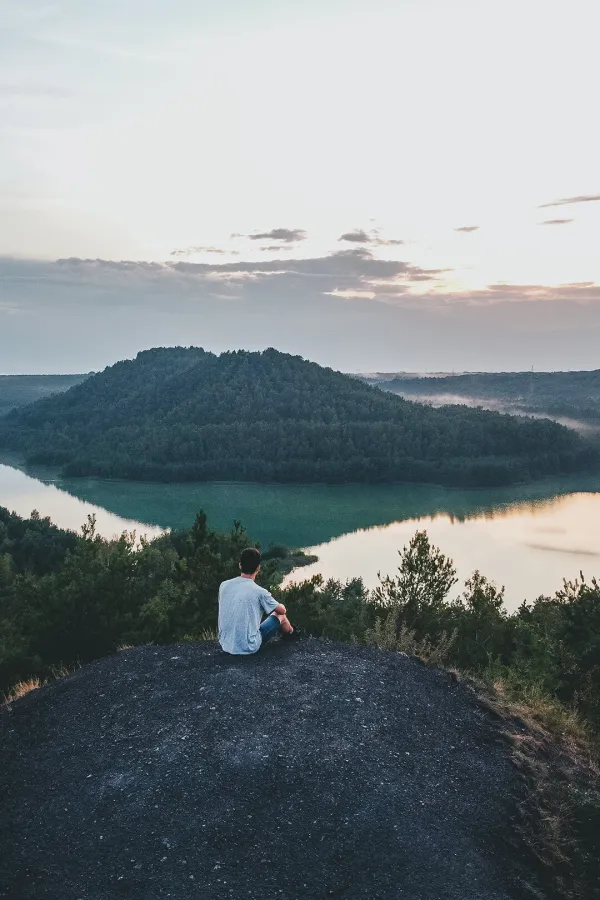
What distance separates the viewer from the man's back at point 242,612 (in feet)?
27.4

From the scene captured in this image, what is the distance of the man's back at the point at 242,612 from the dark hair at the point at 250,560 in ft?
0.35

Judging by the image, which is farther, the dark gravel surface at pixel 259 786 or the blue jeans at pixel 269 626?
the blue jeans at pixel 269 626

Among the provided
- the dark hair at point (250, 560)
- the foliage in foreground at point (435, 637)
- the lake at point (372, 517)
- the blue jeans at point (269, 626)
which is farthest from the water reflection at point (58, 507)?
the dark hair at point (250, 560)

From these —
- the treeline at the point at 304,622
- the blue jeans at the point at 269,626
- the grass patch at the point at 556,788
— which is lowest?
the treeline at the point at 304,622

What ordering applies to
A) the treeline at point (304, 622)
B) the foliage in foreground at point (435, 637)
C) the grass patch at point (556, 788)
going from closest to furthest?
the grass patch at point (556, 788) → the foliage in foreground at point (435, 637) → the treeline at point (304, 622)

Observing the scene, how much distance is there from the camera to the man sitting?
836 centimetres

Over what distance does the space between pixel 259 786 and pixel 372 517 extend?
68776 mm

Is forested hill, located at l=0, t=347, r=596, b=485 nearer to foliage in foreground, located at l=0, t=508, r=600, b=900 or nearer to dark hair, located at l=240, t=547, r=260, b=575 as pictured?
foliage in foreground, located at l=0, t=508, r=600, b=900

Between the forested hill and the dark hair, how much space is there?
288 ft

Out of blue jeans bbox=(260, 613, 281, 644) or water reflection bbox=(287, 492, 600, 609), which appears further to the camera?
water reflection bbox=(287, 492, 600, 609)

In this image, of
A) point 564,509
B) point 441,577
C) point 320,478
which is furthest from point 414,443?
point 441,577

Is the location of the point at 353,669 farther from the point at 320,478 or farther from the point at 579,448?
the point at 579,448

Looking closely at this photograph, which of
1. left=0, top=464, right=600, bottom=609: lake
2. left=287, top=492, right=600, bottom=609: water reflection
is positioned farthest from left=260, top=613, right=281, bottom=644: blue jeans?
left=0, top=464, right=600, bottom=609: lake

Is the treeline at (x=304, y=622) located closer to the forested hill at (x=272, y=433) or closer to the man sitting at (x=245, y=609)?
the man sitting at (x=245, y=609)
